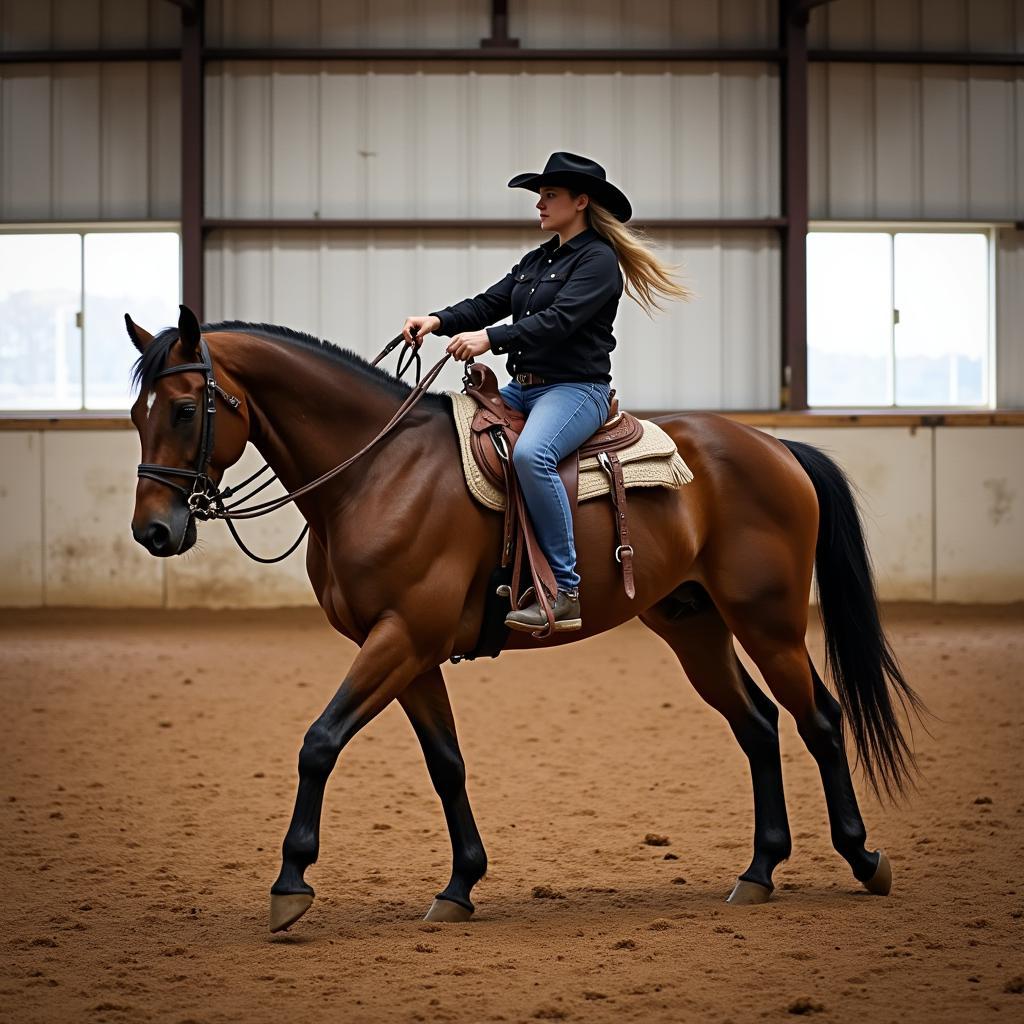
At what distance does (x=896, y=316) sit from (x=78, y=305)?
24.6 feet

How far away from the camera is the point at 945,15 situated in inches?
473

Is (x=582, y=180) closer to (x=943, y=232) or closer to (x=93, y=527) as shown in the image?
(x=93, y=527)

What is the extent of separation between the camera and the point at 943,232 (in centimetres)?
1205

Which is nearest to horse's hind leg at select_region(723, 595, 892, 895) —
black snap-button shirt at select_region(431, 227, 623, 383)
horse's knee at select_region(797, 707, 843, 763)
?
horse's knee at select_region(797, 707, 843, 763)

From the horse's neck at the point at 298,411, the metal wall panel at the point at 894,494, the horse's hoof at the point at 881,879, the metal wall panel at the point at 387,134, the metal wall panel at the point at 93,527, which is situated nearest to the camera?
the horse's neck at the point at 298,411

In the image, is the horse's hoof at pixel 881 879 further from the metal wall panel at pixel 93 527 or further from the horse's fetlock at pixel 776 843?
the metal wall panel at pixel 93 527

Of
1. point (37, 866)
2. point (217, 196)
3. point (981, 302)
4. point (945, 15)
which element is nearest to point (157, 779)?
point (37, 866)

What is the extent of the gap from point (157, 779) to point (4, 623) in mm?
5831

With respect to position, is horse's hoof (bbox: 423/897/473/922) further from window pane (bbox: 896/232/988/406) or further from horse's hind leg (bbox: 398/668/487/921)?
window pane (bbox: 896/232/988/406)

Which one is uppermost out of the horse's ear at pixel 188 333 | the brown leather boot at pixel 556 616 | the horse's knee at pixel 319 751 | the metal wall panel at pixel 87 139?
the metal wall panel at pixel 87 139

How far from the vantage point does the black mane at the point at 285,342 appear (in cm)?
349

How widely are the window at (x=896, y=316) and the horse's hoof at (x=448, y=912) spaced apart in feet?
29.5

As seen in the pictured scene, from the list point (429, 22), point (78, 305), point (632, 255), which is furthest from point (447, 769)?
point (429, 22)

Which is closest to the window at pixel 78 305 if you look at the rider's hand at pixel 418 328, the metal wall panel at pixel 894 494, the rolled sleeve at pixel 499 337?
the metal wall panel at pixel 894 494
